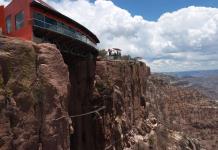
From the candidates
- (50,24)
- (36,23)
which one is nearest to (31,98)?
(36,23)

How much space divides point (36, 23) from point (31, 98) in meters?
10.7

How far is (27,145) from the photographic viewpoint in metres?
23.7

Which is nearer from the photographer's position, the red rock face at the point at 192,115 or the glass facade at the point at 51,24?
the glass facade at the point at 51,24

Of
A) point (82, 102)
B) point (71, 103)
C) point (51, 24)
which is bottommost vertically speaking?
point (71, 103)

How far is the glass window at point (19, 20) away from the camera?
3319cm

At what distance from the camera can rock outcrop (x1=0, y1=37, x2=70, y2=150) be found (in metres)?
23.0

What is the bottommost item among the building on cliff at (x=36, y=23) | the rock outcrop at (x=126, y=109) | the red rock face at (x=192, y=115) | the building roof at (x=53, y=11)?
the red rock face at (x=192, y=115)

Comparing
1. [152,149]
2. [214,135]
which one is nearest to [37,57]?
[152,149]

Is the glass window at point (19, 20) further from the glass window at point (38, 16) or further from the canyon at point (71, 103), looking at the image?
the canyon at point (71, 103)

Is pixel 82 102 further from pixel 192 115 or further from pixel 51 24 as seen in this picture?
pixel 192 115

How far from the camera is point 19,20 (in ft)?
110

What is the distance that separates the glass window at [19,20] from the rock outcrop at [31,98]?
7001 millimetres

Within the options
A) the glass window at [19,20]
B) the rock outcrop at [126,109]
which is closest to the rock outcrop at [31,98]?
the glass window at [19,20]

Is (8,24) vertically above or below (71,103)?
above
